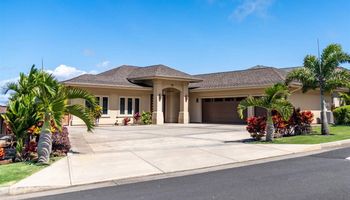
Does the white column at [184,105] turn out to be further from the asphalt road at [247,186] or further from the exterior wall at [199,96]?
the asphalt road at [247,186]

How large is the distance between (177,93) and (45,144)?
23311 millimetres

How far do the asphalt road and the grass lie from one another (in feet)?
5.52

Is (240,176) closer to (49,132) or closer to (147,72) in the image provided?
(49,132)

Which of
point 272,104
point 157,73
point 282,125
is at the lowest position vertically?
point 282,125

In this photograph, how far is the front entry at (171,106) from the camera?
3294cm

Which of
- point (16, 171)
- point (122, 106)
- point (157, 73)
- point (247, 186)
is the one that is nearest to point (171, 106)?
point (157, 73)

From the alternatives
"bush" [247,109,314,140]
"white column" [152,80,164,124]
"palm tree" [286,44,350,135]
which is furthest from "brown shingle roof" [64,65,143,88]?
"palm tree" [286,44,350,135]

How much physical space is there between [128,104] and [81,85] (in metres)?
5.05

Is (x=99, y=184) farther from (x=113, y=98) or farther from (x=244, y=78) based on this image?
(x=244, y=78)

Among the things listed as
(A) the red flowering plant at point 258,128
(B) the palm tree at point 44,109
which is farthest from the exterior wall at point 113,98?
(B) the palm tree at point 44,109

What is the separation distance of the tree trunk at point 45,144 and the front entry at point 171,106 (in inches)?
895

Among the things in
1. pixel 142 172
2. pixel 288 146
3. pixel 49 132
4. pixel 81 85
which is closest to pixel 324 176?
pixel 142 172

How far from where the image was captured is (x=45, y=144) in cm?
1007

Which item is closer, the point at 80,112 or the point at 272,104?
the point at 80,112
